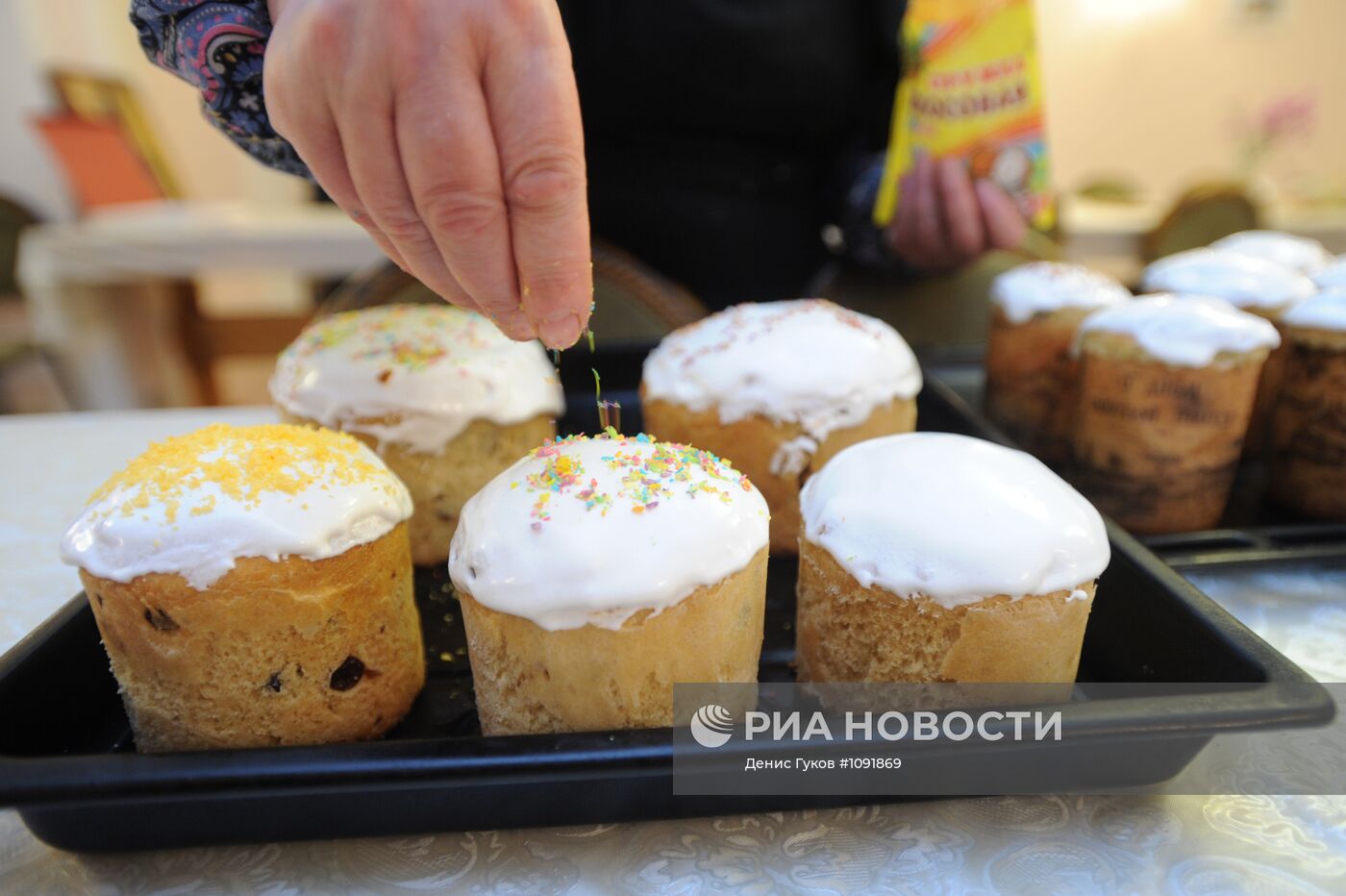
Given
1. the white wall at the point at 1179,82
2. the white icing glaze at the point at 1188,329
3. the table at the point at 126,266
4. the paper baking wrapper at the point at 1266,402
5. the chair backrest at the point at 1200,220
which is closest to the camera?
the white icing glaze at the point at 1188,329

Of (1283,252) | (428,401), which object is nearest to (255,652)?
(428,401)

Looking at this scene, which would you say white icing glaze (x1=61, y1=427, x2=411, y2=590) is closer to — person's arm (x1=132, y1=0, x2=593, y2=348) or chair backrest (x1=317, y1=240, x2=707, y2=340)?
person's arm (x1=132, y1=0, x2=593, y2=348)

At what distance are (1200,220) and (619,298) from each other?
10.6 ft

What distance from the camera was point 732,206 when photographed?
215cm

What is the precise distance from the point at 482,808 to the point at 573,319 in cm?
49

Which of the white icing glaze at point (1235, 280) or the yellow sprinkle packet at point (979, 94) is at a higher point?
the yellow sprinkle packet at point (979, 94)

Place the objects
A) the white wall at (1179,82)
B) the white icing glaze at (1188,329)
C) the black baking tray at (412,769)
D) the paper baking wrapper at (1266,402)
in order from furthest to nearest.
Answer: the white wall at (1179,82) → the paper baking wrapper at (1266,402) → the white icing glaze at (1188,329) → the black baking tray at (412,769)

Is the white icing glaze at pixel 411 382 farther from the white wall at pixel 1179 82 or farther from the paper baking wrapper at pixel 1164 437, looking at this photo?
the white wall at pixel 1179 82

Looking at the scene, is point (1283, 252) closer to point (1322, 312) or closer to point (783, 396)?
point (1322, 312)

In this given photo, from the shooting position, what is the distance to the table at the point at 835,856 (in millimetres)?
740

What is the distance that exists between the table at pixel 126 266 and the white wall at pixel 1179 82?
17.1 feet

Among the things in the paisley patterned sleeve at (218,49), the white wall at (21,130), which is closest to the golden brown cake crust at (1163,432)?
the paisley patterned sleeve at (218,49)

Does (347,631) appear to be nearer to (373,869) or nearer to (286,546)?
(286,546)

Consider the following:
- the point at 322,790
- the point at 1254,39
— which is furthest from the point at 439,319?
the point at 1254,39
